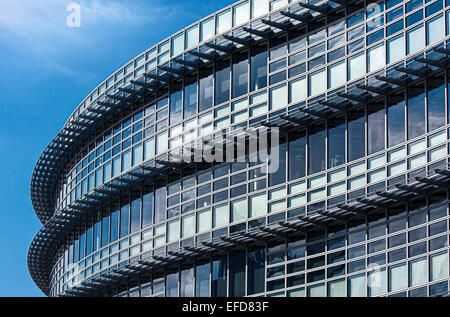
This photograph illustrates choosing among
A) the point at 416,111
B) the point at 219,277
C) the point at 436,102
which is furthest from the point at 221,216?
the point at 436,102

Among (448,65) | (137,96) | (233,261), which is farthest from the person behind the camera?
(137,96)

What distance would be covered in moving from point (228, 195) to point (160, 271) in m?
6.94

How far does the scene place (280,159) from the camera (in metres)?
42.9

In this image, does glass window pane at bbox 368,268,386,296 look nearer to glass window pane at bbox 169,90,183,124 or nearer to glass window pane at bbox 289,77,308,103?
glass window pane at bbox 289,77,308,103

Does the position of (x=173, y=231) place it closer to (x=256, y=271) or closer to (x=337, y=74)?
(x=256, y=271)

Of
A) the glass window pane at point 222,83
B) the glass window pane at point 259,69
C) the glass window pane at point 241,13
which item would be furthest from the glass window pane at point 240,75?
the glass window pane at point 241,13

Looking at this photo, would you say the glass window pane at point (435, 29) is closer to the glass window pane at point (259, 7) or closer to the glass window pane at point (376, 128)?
the glass window pane at point (376, 128)

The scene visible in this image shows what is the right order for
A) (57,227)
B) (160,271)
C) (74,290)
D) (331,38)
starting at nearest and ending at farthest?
(331,38) < (160,271) < (74,290) < (57,227)

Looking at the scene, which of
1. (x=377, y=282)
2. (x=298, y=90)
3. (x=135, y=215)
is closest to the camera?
(x=377, y=282)

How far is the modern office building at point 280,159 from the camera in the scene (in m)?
37.1
